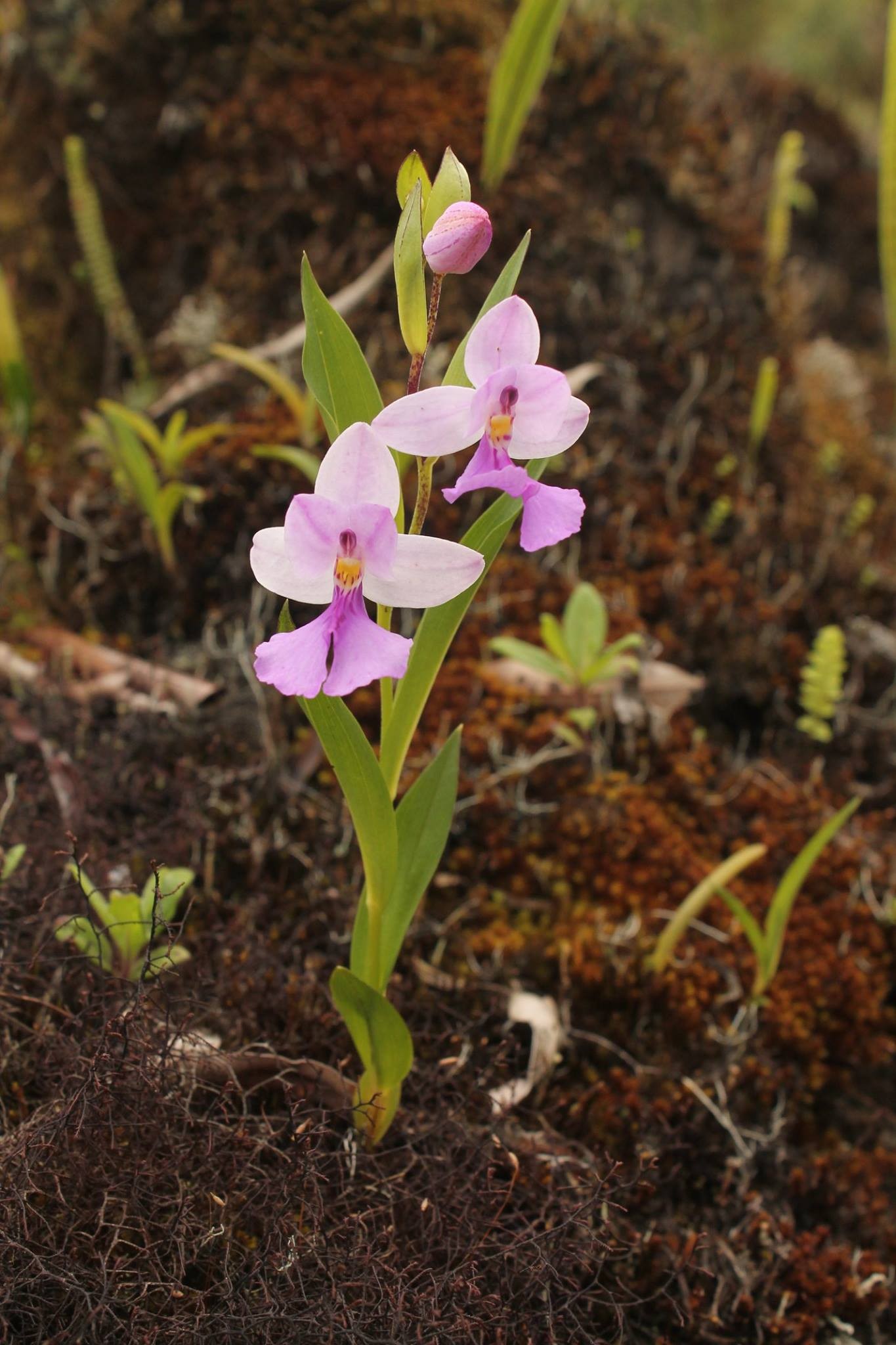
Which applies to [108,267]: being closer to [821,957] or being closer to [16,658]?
[16,658]

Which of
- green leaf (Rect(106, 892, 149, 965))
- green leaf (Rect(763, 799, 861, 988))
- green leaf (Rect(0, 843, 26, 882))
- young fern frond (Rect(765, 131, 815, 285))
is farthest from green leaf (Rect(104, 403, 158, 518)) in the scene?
young fern frond (Rect(765, 131, 815, 285))

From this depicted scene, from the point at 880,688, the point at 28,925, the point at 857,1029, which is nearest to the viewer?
the point at 28,925

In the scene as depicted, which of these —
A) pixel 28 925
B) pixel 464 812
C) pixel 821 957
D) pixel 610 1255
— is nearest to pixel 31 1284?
pixel 28 925

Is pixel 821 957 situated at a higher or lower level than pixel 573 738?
lower

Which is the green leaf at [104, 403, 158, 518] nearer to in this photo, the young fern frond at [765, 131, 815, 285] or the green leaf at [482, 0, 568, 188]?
the green leaf at [482, 0, 568, 188]

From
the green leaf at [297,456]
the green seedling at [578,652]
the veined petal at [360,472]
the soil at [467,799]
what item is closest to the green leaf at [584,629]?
the green seedling at [578,652]

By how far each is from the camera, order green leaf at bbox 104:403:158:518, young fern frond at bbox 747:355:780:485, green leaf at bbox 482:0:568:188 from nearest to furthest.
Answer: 1. green leaf at bbox 104:403:158:518
2. green leaf at bbox 482:0:568:188
3. young fern frond at bbox 747:355:780:485

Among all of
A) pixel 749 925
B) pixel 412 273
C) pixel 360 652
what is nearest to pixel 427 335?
pixel 412 273
